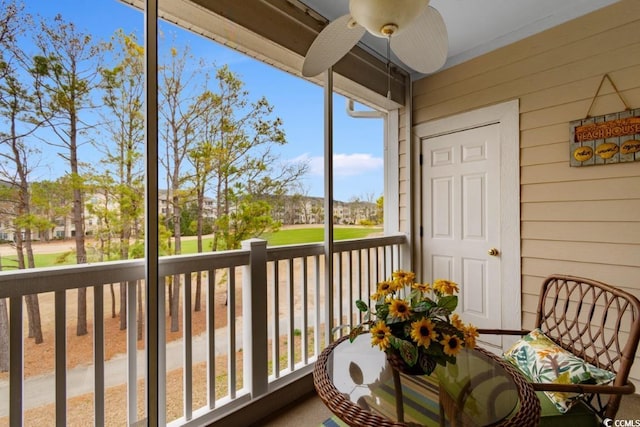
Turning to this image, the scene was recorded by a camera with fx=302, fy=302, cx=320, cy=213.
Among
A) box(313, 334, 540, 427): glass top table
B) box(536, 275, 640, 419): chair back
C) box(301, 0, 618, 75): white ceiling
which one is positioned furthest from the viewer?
box(301, 0, 618, 75): white ceiling

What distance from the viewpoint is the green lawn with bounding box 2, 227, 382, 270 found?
4.17 feet

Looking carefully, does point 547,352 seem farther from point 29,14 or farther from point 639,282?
point 29,14

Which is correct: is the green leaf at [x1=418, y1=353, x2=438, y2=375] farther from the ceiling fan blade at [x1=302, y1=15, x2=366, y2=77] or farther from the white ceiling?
the white ceiling

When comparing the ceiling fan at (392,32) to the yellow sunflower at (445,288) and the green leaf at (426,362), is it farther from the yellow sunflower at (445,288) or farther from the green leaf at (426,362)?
the green leaf at (426,362)

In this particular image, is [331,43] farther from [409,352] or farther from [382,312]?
[409,352]

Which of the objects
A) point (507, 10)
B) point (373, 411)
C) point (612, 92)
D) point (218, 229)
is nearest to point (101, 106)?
point (218, 229)

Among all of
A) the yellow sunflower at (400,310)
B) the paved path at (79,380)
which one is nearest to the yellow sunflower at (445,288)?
the yellow sunflower at (400,310)

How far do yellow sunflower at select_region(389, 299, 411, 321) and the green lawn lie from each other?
3.78 feet

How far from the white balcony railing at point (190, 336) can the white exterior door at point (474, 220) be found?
95 centimetres

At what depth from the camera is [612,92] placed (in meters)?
2.06

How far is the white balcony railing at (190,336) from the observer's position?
1266 millimetres

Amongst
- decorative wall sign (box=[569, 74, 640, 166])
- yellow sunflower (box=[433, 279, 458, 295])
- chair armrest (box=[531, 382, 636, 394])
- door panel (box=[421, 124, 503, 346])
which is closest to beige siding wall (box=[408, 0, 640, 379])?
decorative wall sign (box=[569, 74, 640, 166])

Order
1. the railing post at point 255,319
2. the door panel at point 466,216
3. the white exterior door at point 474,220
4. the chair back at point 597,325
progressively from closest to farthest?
1. the chair back at point 597,325
2. the railing post at point 255,319
3. the white exterior door at point 474,220
4. the door panel at point 466,216

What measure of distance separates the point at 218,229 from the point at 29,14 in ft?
4.21
